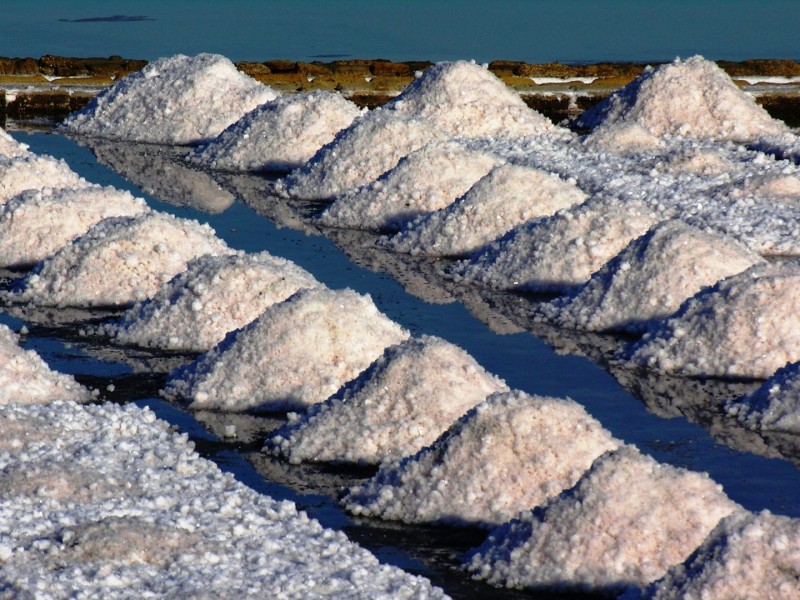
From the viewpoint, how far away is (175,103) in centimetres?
1430

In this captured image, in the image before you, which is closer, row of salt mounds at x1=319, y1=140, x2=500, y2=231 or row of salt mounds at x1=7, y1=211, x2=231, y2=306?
row of salt mounds at x1=7, y1=211, x2=231, y2=306

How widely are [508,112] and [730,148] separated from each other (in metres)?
1.99

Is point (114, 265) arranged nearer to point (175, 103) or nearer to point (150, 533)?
point (150, 533)

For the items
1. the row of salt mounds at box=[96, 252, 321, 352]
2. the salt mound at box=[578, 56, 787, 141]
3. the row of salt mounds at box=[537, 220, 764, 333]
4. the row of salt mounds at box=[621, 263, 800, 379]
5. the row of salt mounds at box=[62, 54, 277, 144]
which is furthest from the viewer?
the row of salt mounds at box=[62, 54, 277, 144]

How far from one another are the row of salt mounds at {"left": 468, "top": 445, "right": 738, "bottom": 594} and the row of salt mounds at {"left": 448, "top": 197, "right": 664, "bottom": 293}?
372cm

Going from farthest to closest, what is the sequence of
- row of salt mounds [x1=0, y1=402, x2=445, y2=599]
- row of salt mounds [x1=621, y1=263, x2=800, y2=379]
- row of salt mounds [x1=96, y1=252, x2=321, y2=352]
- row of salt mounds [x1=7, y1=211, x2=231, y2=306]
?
1. row of salt mounds [x1=7, y1=211, x2=231, y2=306]
2. row of salt mounds [x1=96, y1=252, x2=321, y2=352]
3. row of salt mounds [x1=621, y1=263, x2=800, y2=379]
4. row of salt mounds [x1=0, y1=402, x2=445, y2=599]

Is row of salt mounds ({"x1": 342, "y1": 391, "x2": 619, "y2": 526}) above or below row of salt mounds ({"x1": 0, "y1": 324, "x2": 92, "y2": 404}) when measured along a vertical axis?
above

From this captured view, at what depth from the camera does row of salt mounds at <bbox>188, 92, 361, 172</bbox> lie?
41.4ft

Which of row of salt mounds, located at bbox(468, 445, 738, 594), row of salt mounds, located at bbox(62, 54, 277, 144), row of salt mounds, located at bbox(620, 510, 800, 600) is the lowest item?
row of salt mounds, located at bbox(62, 54, 277, 144)

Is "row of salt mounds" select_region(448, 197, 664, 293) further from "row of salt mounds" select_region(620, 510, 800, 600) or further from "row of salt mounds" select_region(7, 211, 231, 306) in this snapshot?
"row of salt mounds" select_region(620, 510, 800, 600)

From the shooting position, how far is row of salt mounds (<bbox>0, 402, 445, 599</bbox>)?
4.66 meters

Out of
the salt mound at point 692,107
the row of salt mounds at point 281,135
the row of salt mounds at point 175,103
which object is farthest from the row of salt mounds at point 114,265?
the salt mound at point 692,107

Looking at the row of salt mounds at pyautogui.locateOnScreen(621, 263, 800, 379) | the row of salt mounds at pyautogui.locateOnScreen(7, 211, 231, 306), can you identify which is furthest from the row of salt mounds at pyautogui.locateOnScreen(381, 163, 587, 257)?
the row of salt mounds at pyautogui.locateOnScreen(621, 263, 800, 379)

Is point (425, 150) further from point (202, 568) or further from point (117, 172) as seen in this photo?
point (202, 568)
